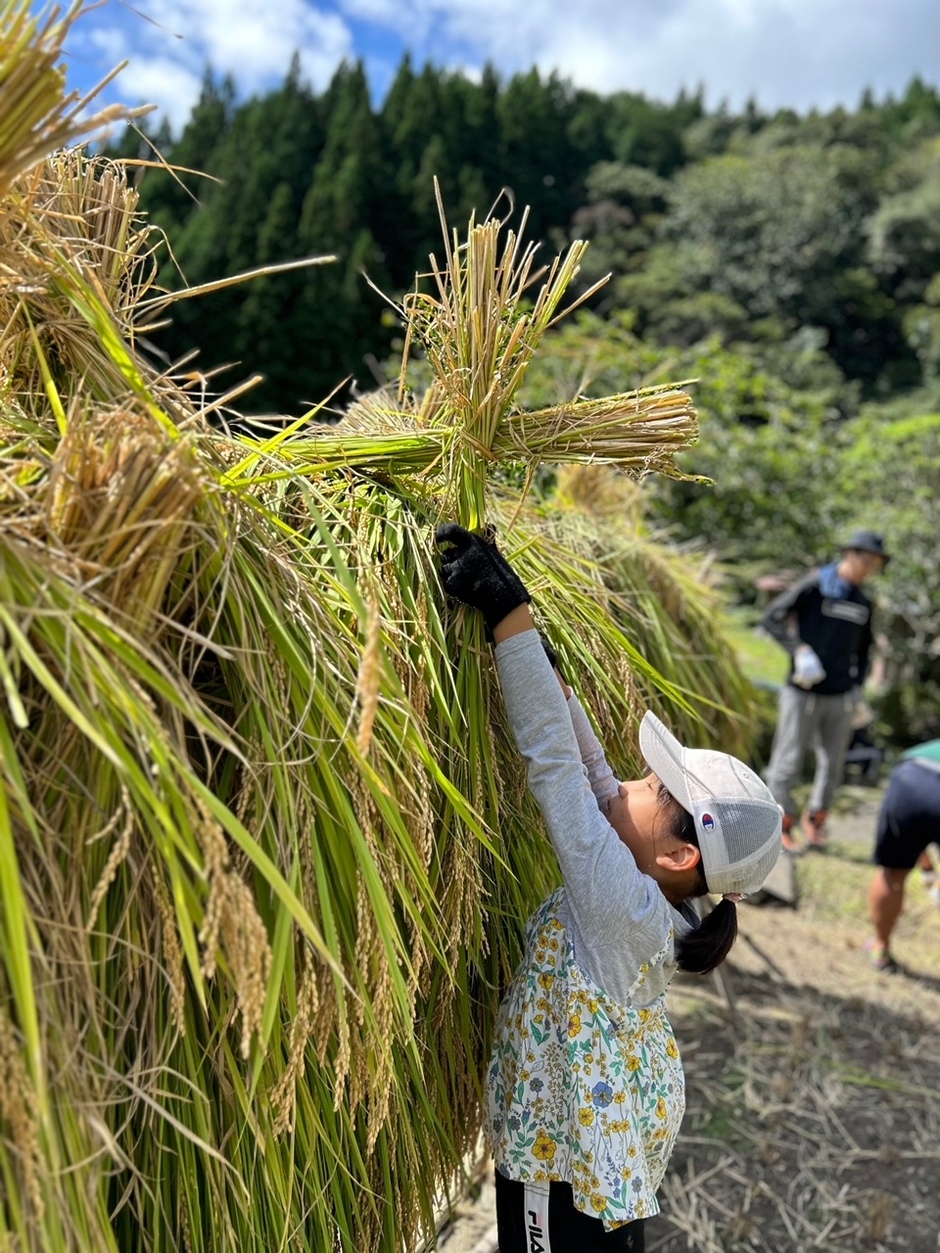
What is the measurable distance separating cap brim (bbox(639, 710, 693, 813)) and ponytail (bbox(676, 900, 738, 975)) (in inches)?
8.4

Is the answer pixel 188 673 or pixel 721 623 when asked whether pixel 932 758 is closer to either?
pixel 721 623

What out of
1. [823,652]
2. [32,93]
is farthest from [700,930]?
[823,652]

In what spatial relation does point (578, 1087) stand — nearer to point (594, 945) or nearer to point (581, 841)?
point (594, 945)

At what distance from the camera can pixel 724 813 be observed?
4.87 feet

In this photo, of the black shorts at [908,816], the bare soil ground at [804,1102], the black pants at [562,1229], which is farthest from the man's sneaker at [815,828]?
the black pants at [562,1229]

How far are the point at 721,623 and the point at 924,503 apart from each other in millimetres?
6949

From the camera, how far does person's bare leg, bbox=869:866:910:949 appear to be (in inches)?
161

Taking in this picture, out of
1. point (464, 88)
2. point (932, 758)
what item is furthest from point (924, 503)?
point (464, 88)

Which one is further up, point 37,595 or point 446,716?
point 37,595

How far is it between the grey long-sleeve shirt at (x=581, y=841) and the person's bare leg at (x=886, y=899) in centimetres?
302

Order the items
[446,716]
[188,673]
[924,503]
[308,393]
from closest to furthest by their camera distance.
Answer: [188,673]
[446,716]
[924,503]
[308,393]

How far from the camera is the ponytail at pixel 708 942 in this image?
5.14 feet

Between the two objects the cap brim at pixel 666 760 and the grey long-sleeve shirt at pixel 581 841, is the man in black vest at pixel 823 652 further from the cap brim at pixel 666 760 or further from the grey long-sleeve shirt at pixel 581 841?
the grey long-sleeve shirt at pixel 581 841

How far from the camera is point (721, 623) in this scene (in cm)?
339
